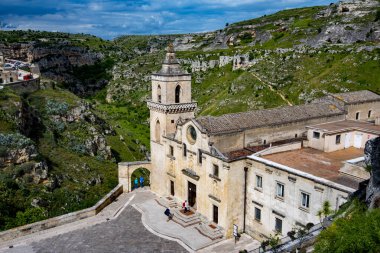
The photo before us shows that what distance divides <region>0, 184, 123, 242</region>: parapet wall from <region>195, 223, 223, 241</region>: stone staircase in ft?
36.0

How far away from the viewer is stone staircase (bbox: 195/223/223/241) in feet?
106

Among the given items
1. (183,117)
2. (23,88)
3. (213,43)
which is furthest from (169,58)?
(213,43)

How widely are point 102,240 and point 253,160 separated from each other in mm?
15242

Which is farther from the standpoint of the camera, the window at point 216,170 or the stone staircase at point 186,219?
the stone staircase at point 186,219

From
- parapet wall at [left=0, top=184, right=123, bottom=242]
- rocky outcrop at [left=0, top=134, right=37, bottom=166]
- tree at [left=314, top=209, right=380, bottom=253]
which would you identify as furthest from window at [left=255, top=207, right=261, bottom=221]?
rocky outcrop at [left=0, top=134, right=37, bottom=166]

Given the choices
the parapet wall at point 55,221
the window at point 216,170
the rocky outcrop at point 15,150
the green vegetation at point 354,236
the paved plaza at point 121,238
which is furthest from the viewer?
the rocky outcrop at point 15,150

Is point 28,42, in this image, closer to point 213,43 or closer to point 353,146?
point 213,43

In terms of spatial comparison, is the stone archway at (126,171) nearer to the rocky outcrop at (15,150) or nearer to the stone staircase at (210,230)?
the stone staircase at (210,230)

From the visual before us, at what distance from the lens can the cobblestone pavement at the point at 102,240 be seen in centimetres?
3084

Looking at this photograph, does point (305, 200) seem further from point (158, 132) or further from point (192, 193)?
point (158, 132)

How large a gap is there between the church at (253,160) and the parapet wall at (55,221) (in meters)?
5.49

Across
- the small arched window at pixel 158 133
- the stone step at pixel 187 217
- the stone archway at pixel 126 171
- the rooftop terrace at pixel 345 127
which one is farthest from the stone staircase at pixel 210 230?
the rooftop terrace at pixel 345 127

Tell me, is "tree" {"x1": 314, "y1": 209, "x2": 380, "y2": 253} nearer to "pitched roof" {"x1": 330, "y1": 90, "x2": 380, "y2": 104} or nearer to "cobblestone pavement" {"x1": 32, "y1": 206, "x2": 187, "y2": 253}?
"cobblestone pavement" {"x1": 32, "y1": 206, "x2": 187, "y2": 253}

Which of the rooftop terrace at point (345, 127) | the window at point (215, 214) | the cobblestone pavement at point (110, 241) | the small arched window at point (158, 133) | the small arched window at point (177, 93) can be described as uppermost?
the small arched window at point (177, 93)
